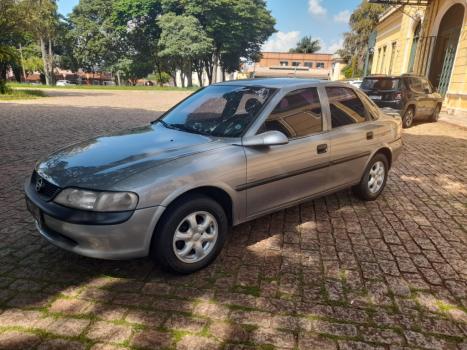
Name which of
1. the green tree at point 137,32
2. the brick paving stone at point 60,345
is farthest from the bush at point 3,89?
the green tree at point 137,32

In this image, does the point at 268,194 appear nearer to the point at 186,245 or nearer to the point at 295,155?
the point at 295,155

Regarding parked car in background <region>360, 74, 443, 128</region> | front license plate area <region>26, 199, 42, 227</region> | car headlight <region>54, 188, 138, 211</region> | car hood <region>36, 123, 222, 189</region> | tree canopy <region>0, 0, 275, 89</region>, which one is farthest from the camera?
tree canopy <region>0, 0, 275, 89</region>

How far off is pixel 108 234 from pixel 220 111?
188 centimetres

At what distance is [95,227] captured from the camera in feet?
8.69

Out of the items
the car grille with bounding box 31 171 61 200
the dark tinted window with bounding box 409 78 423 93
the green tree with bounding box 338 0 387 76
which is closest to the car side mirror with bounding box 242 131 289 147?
the car grille with bounding box 31 171 61 200

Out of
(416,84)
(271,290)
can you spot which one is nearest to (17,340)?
(271,290)

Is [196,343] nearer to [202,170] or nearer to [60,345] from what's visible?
[60,345]

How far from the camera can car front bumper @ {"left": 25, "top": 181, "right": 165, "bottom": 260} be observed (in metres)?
2.66

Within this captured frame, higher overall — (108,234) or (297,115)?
(297,115)

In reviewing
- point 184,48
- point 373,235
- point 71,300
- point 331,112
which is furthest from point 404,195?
point 184,48

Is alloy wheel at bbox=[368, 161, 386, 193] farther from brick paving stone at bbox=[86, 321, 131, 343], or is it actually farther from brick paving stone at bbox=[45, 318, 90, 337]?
brick paving stone at bbox=[45, 318, 90, 337]

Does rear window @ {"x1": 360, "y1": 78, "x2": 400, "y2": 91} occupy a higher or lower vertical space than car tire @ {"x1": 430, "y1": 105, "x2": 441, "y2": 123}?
higher

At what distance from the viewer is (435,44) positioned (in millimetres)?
18438

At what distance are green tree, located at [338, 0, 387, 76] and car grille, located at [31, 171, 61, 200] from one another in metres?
43.1
